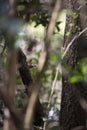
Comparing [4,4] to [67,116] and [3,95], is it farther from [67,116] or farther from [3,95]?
[67,116]

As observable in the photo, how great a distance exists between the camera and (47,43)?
125 centimetres

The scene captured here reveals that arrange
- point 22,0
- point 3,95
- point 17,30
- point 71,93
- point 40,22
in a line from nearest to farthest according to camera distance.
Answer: point 3,95 < point 17,30 < point 22,0 < point 40,22 < point 71,93

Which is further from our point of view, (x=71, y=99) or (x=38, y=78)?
(x=71, y=99)

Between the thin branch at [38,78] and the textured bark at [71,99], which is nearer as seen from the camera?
the thin branch at [38,78]

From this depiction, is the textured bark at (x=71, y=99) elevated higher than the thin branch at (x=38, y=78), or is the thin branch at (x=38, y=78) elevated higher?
the thin branch at (x=38, y=78)

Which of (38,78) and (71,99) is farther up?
(38,78)

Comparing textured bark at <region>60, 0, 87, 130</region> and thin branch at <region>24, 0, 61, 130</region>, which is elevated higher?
thin branch at <region>24, 0, 61, 130</region>

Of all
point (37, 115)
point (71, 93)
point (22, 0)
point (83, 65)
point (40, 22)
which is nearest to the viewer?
point (83, 65)

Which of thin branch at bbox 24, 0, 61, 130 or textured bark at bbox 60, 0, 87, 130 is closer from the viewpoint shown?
thin branch at bbox 24, 0, 61, 130

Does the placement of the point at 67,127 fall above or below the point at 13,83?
below

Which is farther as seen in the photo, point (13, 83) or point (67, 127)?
point (67, 127)

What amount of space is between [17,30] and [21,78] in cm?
234

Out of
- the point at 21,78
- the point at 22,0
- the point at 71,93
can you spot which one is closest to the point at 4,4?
the point at 22,0

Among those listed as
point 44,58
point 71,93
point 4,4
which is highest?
point 4,4
